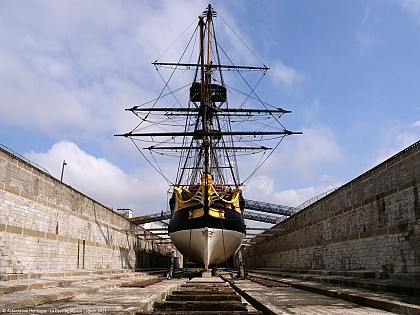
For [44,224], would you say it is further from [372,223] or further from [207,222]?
[372,223]

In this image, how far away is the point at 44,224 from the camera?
1382 cm

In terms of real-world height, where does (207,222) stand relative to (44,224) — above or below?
above

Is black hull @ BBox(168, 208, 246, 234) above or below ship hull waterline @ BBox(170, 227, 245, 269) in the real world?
above

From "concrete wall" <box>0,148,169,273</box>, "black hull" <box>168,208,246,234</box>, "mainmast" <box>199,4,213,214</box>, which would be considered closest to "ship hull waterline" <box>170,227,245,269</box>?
"black hull" <box>168,208,246,234</box>

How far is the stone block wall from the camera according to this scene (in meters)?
11.5

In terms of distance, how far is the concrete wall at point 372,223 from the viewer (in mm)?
10625

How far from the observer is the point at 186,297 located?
873 cm

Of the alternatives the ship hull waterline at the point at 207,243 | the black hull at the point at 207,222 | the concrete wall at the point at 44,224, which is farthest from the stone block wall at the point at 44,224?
the ship hull waterline at the point at 207,243

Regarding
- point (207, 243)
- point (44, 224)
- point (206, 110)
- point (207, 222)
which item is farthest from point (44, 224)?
point (206, 110)

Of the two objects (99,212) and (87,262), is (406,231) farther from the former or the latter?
(99,212)

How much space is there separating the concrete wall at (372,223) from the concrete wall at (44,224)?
11.3 metres

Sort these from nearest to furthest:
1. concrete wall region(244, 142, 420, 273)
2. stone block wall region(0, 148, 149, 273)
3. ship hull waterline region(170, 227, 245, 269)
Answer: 1. concrete wall region(244, 142, 420, 273)
2. stone block wall region(0, 148, 149, 273)
3. ship hull waterline region(170, 227, 245, 269)

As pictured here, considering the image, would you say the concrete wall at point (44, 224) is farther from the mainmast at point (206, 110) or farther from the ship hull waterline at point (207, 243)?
the mainmast at point (206, 110)

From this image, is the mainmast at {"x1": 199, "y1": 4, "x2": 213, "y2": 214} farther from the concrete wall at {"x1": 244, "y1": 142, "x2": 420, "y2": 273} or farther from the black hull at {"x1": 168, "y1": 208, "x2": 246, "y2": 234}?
the concrete wall at {"x1": 244, "y1": 142, "x2": 420, "y2": 273}
